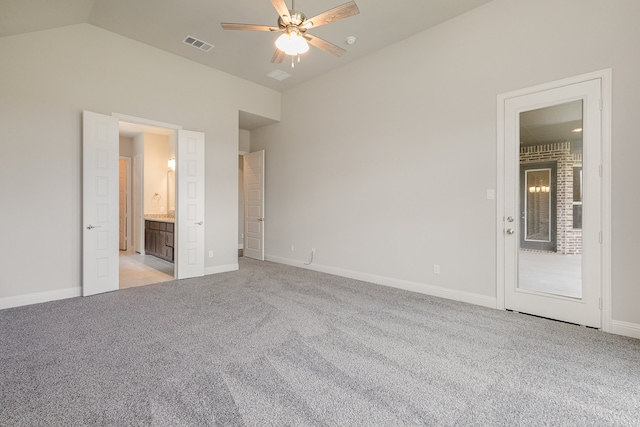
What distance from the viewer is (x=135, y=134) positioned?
7.65 m

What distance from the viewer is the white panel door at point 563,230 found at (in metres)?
2.95

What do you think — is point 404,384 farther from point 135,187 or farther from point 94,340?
point 135,187

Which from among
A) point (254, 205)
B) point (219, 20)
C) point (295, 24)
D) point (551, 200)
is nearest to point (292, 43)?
point (295, 24)

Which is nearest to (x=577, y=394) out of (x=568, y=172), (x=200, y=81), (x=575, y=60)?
(x=568, y=172)

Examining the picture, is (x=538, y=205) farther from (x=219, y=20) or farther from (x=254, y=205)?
(x=254, y=205)

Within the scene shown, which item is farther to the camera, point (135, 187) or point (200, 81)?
point (135, 187)

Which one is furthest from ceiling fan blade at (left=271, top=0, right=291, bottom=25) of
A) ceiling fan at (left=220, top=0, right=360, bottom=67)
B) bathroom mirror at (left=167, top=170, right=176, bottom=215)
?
bathroom mirror at (left=167, top=170, right=176, bottom=215)

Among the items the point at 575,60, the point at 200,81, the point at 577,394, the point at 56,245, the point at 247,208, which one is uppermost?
the point at 200,81

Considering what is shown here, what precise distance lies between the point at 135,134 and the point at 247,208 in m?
3.51

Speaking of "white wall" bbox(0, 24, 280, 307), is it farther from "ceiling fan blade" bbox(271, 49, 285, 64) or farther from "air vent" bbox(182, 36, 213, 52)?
"ceiling fan blade" bbox(271, 49, 285, 64)

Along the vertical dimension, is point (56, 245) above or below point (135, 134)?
below

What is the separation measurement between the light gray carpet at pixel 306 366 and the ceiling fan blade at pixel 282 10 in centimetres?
287

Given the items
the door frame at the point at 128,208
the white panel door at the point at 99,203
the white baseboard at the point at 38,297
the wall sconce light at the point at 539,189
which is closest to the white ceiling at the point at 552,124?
the wall sconce light at the point at 539,189

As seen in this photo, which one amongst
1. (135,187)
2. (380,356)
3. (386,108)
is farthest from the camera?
(135,187)
